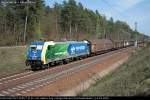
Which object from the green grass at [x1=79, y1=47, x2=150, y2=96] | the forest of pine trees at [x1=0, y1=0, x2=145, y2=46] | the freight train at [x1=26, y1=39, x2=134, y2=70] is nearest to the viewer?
the green grass at [x1=79, y1=47, x2=150, y2=96]

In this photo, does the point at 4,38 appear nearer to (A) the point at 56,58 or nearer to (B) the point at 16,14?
(B) the point at 16,14

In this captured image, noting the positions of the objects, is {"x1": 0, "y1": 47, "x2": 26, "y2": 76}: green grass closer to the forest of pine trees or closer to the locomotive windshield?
the locomotive windshield

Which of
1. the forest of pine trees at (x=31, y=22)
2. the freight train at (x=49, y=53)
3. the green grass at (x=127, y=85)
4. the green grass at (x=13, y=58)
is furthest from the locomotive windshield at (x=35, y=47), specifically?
the green grass at (x=127, y=85)

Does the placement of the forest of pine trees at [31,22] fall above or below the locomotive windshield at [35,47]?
above

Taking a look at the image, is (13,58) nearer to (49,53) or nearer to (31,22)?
(49,53)

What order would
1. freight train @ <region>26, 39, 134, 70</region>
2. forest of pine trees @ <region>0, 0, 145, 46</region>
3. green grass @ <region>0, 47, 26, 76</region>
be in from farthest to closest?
forest of pine trees @ <region>0, 0, 145, 46</region> < green grass @ <region>0, 47, 26, 76</region> < freight train @ <region>26, 39, 134, 70</region>

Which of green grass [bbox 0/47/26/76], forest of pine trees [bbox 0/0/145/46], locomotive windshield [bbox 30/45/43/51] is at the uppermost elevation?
forest of pine trees [bbox 0/0/145/46]

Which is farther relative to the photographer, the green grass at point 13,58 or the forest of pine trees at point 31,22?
the forest of pine trees at point 31,22

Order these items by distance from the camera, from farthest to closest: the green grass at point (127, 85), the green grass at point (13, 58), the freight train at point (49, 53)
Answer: the green grass at point (13, 58)
the freight train at point (49, 53)
the green grass at point (127, 85)

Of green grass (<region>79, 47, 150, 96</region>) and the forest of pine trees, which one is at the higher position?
the forest of pine trees

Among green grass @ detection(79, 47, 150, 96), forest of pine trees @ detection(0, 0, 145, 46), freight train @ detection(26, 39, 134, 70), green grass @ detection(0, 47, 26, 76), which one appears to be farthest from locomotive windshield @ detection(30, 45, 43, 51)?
green grass @ detection(79, 47, 150, 96)

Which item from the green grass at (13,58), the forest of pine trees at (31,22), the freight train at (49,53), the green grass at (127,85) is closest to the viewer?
the green grass at (127,85)

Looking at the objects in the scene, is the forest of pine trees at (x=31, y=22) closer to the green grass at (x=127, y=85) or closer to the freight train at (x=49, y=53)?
the freight train at (x=49, y=53)

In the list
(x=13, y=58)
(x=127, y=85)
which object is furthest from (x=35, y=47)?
(x=127, y=85)
